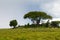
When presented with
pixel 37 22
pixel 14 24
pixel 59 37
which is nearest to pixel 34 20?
pixel 37 22

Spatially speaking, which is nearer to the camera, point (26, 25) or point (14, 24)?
point (26, 25)

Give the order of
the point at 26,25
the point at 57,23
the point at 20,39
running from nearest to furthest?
the point at 20,39
the point at 26,25
the point at 57,23

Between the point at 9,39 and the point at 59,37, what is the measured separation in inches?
355

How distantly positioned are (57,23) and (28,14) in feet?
52.5

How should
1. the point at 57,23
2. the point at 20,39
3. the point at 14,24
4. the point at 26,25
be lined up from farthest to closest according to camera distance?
the point at 57,23 < the point at 14,24 < the point at 26,25 < the point at 20,39

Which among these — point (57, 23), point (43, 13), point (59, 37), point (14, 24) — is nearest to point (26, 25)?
point (14, 24)

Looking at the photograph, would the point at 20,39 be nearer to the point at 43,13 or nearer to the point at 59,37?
the point at 59,37

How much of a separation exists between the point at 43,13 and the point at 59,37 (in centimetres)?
5613

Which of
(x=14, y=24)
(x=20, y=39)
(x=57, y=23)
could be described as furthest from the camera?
(x=57, y=23)

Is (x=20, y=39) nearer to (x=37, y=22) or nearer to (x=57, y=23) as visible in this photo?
(x=37, y=22)

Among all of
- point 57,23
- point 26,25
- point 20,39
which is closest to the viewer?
point 20,39

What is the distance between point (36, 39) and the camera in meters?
31.3

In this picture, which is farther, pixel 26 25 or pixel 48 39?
pixel 26 25

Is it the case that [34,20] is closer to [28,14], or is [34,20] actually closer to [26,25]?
[28,14]
